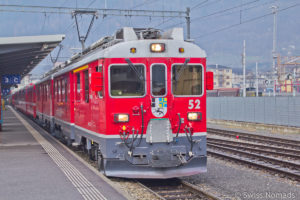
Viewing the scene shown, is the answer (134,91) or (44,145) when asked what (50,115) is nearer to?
(44,145)

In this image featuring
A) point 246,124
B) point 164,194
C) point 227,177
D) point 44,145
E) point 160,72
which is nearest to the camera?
point 164,194

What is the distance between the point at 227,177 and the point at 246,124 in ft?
57.1

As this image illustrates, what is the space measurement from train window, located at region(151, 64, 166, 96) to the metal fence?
15.4 metres

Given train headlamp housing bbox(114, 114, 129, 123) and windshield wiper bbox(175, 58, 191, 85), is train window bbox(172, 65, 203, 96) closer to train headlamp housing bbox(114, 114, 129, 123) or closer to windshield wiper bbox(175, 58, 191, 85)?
windshield wiper bbox(175, 58, 191, 85)

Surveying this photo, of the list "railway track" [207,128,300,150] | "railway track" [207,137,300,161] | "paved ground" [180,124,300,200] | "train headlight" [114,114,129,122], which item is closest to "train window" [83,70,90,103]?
"train headlight" [114,114,129,122]

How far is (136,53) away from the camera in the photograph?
9.70 meters

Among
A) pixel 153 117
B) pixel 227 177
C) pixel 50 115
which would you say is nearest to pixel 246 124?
pixel 50 115

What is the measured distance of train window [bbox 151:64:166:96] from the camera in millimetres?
A: 9664

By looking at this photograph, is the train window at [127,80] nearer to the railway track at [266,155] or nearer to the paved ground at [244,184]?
the paved ground at [244,184]

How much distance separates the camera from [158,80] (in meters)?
9.70

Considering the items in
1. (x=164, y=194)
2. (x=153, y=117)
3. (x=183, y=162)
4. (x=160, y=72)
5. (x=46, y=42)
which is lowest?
(x=164, y=194)

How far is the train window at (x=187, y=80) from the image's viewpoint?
32.1 ft

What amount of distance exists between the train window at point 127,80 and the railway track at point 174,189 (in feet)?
6.46

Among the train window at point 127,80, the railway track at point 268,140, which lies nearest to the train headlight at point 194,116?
the train window at point 127,80
